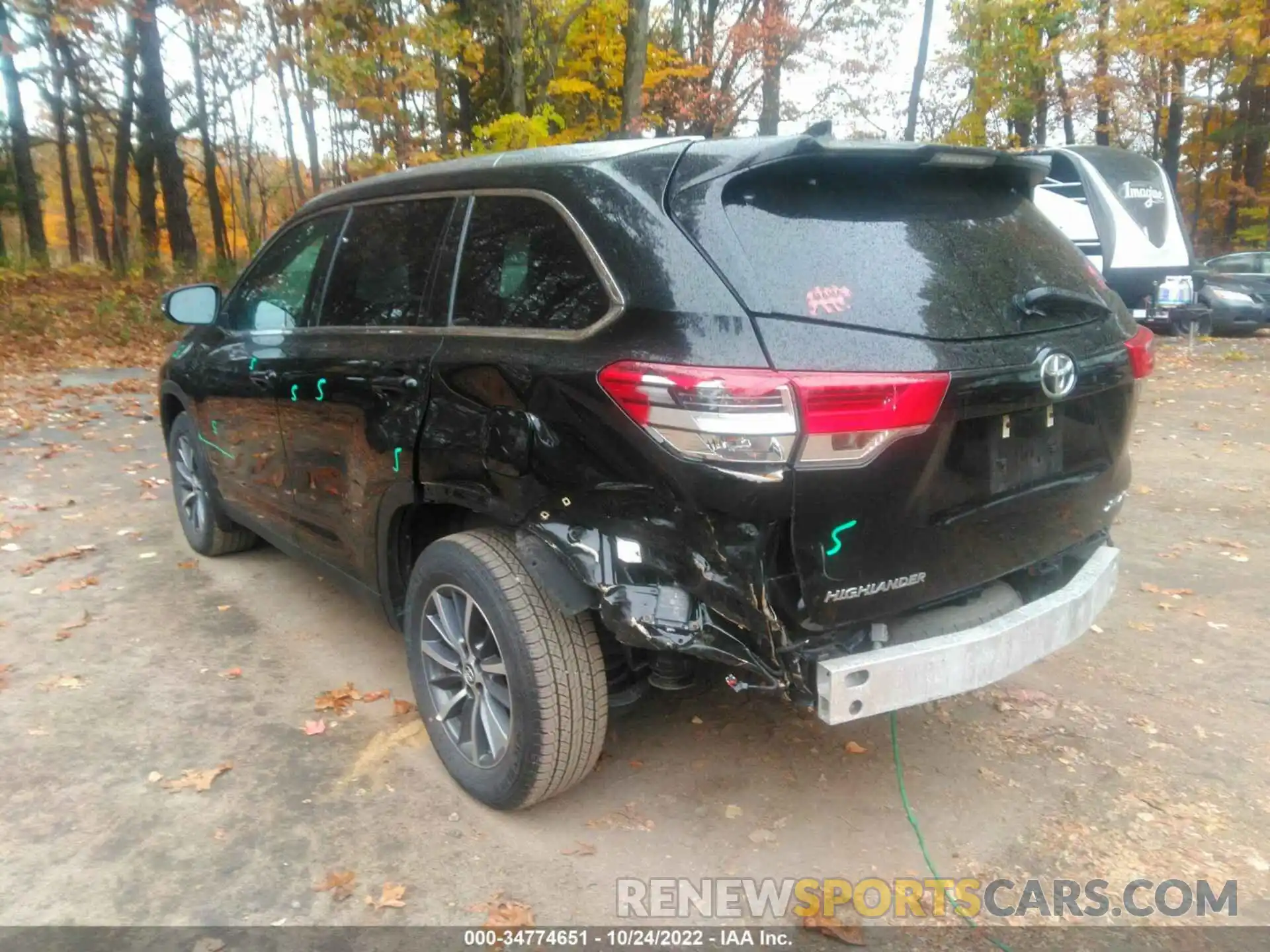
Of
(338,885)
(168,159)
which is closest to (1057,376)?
(338,885)

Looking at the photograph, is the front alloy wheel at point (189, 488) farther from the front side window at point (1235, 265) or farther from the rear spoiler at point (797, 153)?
the front side window at point (1235, 265)

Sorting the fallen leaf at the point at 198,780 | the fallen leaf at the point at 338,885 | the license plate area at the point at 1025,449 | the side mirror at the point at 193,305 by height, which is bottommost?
the fallen leaf at the point at 338,885

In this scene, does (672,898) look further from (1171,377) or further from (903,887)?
(1171,377)

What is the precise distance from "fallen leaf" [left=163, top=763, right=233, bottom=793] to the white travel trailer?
29.6 ft

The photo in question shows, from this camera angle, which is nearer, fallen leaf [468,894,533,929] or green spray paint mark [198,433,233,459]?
fallen leaf [468,894,533,929]

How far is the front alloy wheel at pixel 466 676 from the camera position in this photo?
2.86 m

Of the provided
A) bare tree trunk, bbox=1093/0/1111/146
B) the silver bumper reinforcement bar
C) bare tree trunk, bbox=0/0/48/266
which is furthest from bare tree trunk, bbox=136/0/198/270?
the silver bumper reinforcement bar

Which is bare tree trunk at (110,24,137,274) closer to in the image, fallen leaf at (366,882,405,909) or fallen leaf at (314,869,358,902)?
fallen leaf at (314,869,358,902)

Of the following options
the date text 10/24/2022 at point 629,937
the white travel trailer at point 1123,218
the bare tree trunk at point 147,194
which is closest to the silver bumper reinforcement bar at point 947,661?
the date text 10/24/2022 at point 629,937

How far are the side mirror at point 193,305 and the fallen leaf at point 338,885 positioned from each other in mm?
2880

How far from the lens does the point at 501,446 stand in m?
2.69

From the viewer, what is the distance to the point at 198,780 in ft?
10.3

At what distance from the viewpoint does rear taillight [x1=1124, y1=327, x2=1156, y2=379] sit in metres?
2.97

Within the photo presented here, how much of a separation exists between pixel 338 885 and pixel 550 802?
2.23 ft
